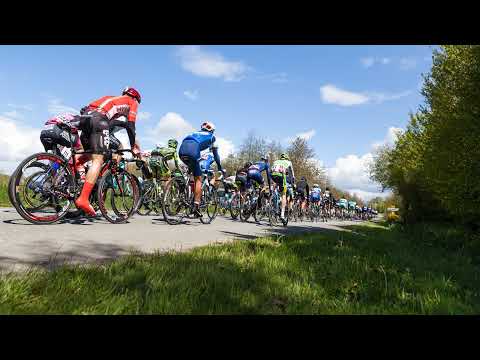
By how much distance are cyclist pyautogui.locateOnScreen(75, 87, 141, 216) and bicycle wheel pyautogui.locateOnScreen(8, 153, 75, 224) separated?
0.36 meters

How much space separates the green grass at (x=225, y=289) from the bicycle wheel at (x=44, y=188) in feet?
9.62

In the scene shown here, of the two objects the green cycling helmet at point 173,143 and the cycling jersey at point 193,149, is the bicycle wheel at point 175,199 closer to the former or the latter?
the cycling jersey at point 193,149

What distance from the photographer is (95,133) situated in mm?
5543

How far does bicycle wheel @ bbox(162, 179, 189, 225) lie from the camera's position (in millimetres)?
7219

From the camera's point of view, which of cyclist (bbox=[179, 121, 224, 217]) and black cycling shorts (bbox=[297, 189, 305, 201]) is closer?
cyclist (bbox=[179, 121, 224, 217])

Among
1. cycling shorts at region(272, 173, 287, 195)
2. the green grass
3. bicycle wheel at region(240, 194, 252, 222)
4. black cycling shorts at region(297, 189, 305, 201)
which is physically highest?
cycling shorts at region(272, 173, 287, 195)

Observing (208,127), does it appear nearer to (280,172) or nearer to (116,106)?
(116,106)

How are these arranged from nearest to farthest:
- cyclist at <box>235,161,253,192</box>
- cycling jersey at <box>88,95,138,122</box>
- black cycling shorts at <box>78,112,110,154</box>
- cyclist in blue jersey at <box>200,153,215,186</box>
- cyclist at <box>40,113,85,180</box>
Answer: black cycling shorts at <box>78,112,110,154</box> < cycling jersey at <box>88,95,138,122</box> < cyclist at <box>40,113,85,180</box> < cyclist in blue jersey at <box>200,153,215,186</box> < cyclist at <box>235,161,253,192</box>

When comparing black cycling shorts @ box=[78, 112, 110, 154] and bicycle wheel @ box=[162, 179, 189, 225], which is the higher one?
black cycling shorts @ box=[78, 112, 110, 154]

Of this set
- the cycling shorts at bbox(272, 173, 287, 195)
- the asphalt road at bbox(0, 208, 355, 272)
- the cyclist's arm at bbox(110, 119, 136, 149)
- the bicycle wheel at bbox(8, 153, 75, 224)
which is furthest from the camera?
the cycling shorts at bbox(272, 173, 287, 195)

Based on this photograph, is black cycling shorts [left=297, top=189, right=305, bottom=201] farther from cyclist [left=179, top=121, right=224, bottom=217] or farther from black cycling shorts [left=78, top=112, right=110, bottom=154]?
black cycling shorts [left=78, top=112, right=110, bottom=154]

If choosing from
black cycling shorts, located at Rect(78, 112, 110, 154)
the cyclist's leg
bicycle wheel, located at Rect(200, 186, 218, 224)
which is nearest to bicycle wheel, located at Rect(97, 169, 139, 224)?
the cyclist's leg

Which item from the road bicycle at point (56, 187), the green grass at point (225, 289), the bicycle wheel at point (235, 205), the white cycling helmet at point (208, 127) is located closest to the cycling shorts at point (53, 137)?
the road bicycle at point (56, 187)
